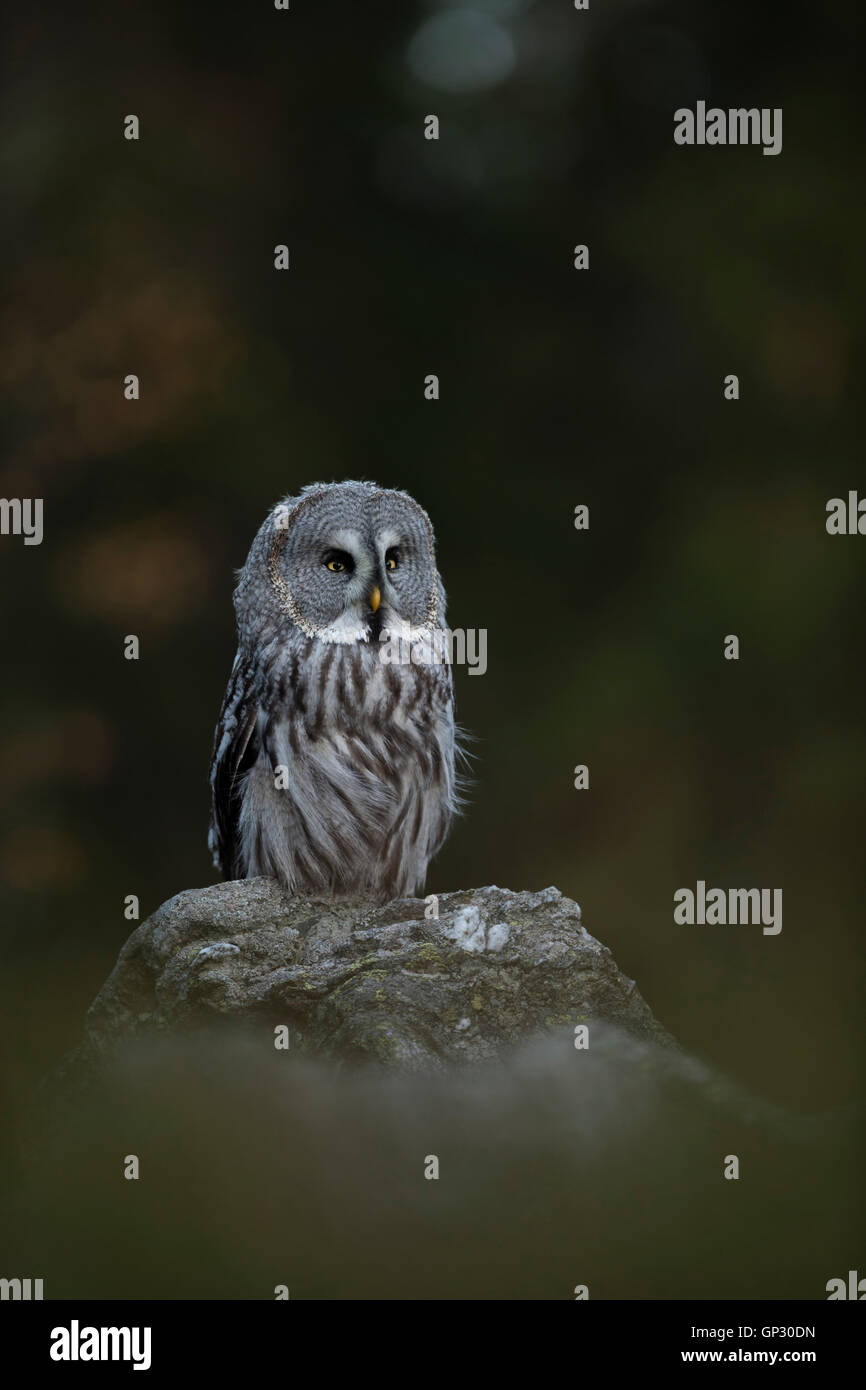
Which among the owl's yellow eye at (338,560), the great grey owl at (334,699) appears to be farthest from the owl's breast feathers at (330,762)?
the owl's yellow eye at (338,560)

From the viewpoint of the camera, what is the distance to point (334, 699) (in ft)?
11.0

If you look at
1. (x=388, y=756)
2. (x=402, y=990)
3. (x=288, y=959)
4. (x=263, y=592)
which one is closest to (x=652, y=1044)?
(x=402, y=990)

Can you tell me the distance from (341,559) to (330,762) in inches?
19.1

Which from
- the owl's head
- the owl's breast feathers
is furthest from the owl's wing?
the owl's head

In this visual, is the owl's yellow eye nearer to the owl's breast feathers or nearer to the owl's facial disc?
the owl's facial disc

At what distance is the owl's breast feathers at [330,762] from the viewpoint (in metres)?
3.35

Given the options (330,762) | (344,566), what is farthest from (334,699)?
(344,566)

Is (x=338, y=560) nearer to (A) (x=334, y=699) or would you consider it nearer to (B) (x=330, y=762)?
(A) (x=334, y=699)

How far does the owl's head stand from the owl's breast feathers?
0.22 feet

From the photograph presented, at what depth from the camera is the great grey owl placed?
11.0ft

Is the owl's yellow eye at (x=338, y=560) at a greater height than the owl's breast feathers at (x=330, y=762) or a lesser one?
greater

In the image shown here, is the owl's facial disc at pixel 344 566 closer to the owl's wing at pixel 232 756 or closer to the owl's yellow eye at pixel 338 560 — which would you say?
the owl's yellow eye at pixel 338 560
